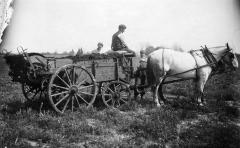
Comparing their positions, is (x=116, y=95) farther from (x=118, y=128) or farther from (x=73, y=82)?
(x=118, y=128)

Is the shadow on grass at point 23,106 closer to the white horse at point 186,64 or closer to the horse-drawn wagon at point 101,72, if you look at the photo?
the horse-drawn wagon at point 101,72

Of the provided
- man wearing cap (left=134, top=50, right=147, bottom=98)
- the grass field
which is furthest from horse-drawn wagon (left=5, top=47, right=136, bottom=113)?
the grass field

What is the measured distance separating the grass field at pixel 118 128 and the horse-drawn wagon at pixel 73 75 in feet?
1.64

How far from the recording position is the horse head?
8.58 metres

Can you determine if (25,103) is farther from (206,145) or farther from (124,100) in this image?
(206,145)

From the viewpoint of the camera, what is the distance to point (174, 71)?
8219 mm

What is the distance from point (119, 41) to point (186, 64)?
244 cm

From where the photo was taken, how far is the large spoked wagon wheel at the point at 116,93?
7.63 meters

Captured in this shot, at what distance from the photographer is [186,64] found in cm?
827

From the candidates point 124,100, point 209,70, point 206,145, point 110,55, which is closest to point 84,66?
point 110,55

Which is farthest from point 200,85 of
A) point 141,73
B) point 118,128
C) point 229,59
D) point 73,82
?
point 73,82

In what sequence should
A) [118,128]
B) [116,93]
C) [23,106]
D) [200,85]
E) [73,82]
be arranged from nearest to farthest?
1. [118,128]
2. [73,82]
3. [23,106]
4. [116,93]
5. [200,85]

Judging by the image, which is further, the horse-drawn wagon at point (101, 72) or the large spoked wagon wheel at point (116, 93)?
the large spoked wagon wheel at point (116, 93)

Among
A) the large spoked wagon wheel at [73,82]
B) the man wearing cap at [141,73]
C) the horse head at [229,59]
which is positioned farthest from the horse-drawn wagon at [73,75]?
the horse head at [229,59]
